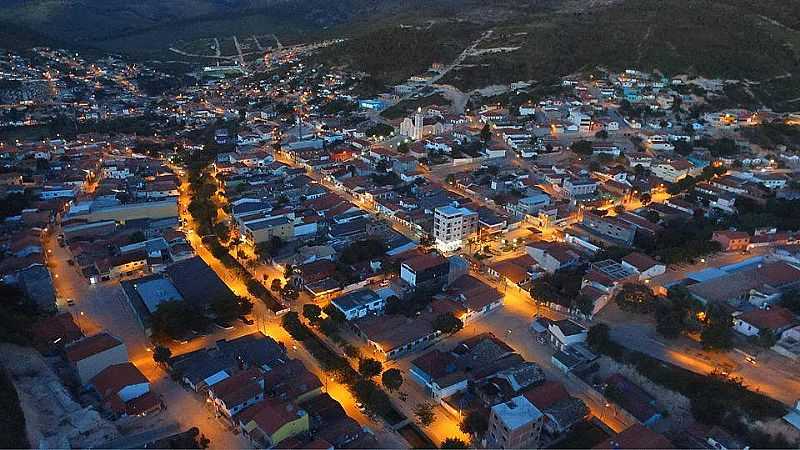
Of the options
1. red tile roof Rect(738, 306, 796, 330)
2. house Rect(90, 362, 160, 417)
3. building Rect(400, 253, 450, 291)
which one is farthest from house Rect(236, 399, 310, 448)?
red tile roof Rect(738, 306, 796, 330)

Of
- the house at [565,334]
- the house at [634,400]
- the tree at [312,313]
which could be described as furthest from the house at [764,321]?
the tree at [312,313]

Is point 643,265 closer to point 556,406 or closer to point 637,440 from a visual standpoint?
point 556,406

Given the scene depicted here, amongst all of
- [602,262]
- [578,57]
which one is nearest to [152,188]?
[602,262]

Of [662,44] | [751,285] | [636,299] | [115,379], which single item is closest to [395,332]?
[636,299]

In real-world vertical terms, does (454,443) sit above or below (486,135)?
below

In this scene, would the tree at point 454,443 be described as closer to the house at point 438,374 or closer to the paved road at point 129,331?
the house at point 438,374

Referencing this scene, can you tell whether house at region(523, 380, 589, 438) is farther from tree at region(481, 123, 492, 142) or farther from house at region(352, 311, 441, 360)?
tree at region(481, 123, 492, 142)

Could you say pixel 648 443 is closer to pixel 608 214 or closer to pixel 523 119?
pixel 608 214
